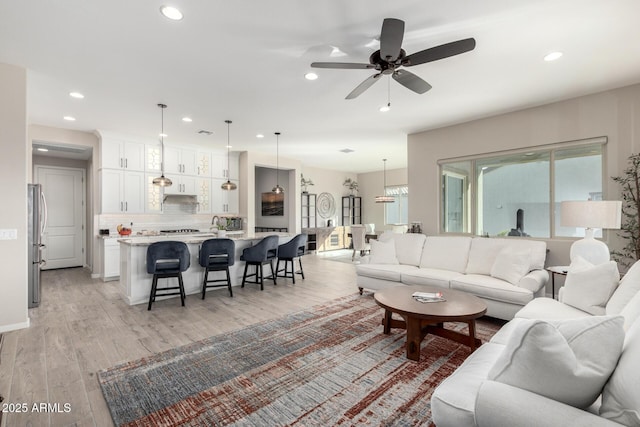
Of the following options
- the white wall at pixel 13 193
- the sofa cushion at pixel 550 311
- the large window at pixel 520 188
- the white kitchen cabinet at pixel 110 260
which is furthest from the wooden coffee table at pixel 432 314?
the white kitchen cabinet at pixel 110 260

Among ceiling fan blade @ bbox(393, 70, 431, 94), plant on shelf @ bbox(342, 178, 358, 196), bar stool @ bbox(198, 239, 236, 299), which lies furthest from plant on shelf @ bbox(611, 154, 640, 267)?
plant on shelf @ bbox(342, 178, 358, 196)

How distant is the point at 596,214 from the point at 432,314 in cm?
231

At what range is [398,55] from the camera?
2.46m

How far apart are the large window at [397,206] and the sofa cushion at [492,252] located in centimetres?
652

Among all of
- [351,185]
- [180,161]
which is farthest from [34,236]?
[351,185]

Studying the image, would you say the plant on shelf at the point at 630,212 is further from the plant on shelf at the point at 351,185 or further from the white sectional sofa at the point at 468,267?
the plant on shelf at the point at 351,185

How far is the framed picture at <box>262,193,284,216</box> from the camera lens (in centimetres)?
948

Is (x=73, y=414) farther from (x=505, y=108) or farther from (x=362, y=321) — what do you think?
(x=505, y=108)

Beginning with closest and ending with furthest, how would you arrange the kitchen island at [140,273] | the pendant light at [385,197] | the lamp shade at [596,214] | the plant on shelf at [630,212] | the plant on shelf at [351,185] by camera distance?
the lamp shade at [596,214] < the plant on shelf at [630,212] < the kitchen island at [140,273] < the pendant light at [385,197] < the plant on shelf at [351,185]

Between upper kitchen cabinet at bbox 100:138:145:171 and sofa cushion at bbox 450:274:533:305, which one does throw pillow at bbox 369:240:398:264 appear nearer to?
sofa cushion at bbox 450:274:533:305

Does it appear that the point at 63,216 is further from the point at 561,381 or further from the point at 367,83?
the point at 561,381

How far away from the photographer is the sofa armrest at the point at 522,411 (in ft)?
3.44

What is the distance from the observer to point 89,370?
96.7 inches

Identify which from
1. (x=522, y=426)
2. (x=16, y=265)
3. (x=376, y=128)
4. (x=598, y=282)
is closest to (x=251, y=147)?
(x=376, y=128)
